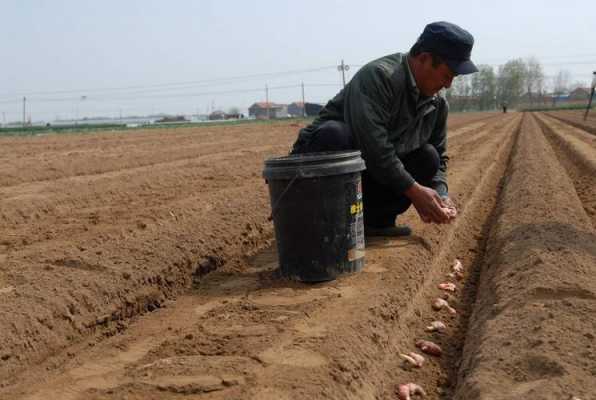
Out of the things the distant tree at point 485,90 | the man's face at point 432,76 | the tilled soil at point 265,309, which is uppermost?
the distant tree at point 485,90

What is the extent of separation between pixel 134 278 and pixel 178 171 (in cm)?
583

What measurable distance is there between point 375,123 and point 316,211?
0.74 metres

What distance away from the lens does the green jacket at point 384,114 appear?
3895 mm

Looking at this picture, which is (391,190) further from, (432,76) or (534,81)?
(534,81)

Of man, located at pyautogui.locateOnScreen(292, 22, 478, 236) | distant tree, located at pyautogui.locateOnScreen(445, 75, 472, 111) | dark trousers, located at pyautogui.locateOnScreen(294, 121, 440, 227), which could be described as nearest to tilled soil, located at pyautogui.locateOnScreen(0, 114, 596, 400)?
dark trousers, located at pyautogui.locateOnScreen(294, 121, 440, 227)

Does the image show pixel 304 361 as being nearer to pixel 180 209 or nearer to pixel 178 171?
pixel 180 209

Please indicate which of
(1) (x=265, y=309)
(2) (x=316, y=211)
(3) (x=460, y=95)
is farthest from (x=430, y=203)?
(3) (x=460, y=95)

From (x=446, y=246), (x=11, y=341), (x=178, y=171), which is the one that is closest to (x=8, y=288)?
(x=11, y=341)

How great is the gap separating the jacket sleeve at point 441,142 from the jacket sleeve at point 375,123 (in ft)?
2.82

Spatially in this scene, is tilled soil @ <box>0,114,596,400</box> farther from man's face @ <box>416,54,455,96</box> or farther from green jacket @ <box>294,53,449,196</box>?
man's face @ <box>416,54,455,96</box>

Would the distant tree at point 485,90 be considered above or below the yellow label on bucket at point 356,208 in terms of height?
above

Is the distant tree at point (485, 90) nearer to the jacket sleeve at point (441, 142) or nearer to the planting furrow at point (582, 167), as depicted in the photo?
the planting furrow at point (582, 167)

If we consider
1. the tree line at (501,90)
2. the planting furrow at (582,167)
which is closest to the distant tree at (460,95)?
the tree line at (501,90)

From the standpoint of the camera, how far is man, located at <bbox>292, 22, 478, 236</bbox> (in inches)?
153
